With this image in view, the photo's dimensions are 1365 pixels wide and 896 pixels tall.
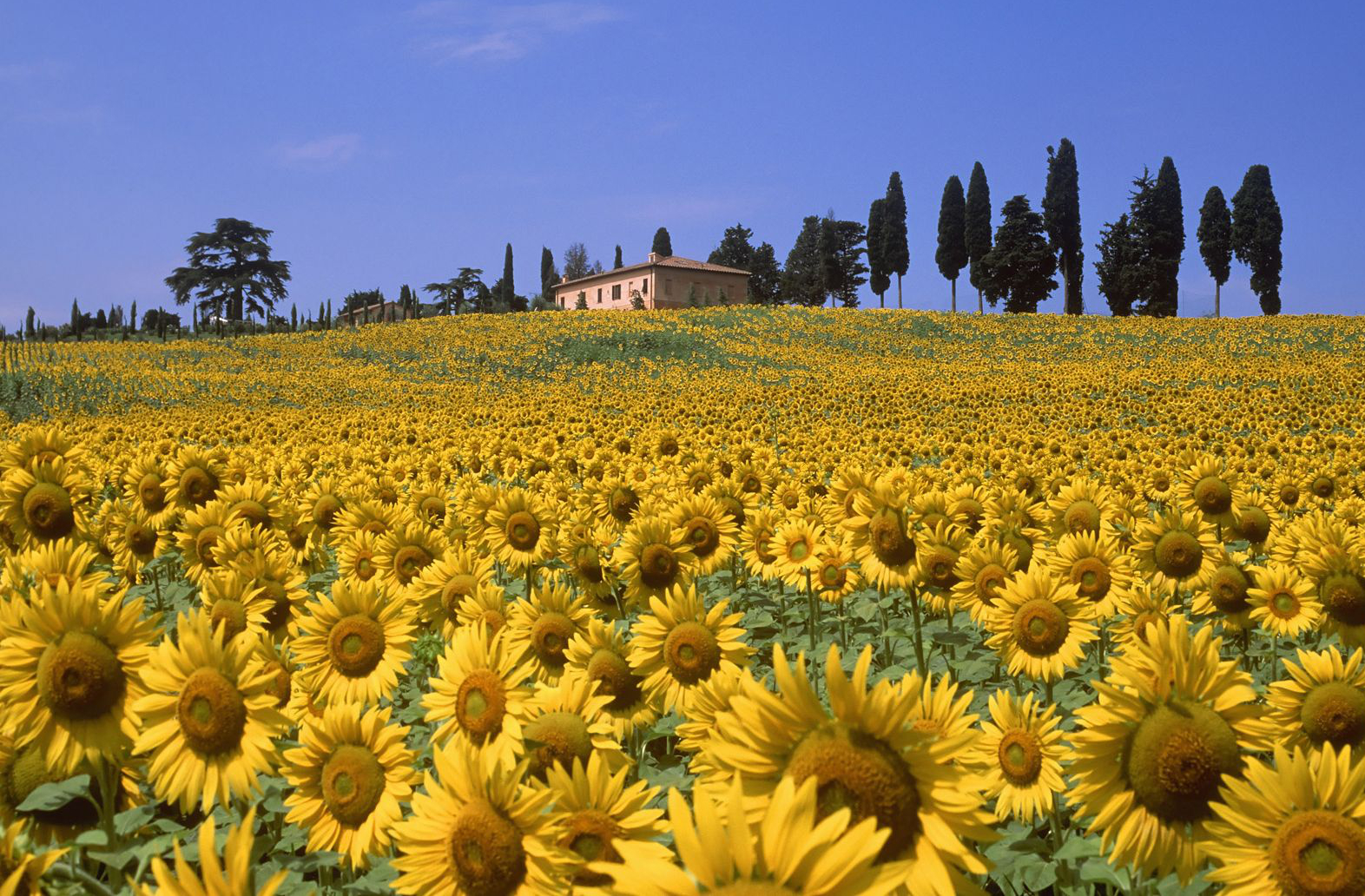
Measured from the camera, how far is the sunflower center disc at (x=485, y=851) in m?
1.84

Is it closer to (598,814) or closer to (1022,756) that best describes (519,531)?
(1022,756)

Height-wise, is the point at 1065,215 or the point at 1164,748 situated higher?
the point at 1065,215

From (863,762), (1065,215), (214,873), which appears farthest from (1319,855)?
(1065,215)

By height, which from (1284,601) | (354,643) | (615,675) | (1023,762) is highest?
(354,643)

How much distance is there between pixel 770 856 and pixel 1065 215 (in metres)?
77.2

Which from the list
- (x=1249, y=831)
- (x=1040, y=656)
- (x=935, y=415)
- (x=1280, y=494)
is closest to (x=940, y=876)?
(x=1249, y=831)

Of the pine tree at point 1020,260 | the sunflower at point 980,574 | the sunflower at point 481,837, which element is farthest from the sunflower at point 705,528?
the pine tree at point 1020,260

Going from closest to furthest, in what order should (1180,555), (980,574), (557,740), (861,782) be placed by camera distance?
(861,782)
(557,740)
(980,574)
(1180,555)

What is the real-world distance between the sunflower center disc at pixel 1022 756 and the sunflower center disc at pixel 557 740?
1893mm

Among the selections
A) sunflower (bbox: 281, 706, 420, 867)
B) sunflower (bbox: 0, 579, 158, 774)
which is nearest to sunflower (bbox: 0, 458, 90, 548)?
sunflower (bbox: 0, 579, 158, 774)

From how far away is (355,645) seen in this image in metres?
3.54

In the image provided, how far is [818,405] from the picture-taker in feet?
70.2

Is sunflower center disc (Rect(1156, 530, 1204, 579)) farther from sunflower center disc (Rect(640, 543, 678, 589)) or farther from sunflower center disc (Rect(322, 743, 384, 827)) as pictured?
sunflower center disc (Rect(322, 743, 384, 827))

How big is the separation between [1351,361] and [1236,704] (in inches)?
1489
